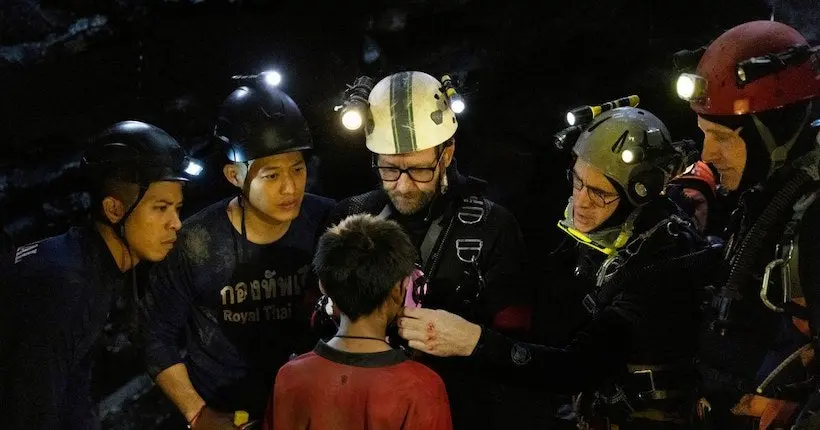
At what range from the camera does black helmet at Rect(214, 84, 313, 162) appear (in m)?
4.10

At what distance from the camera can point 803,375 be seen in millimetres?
3047

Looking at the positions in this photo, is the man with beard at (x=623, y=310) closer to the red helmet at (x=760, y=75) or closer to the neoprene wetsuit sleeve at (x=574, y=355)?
the neoprene wetsuit sleeve at (x=574, y=355)

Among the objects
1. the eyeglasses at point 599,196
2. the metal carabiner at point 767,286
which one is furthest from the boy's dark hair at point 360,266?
the metal carabiner at point 767,286

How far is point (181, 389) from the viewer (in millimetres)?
4051

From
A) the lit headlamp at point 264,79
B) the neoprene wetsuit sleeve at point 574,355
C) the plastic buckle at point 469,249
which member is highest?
the lit headlamp at point 264,79

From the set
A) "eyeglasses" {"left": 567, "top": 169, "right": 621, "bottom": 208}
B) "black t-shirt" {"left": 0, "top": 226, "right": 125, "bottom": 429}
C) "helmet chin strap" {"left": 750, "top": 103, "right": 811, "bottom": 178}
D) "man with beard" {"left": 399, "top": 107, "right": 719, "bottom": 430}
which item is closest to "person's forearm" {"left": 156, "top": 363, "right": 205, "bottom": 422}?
"black t-shirt" {"left": 0, "top": 226, "right": 125, "bottom": 429}

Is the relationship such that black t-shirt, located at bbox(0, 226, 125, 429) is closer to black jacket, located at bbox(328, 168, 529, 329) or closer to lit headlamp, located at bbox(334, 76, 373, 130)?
lit headlamp, located at bbox(334, 76, 373, 130)

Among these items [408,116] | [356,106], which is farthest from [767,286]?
[356,106]

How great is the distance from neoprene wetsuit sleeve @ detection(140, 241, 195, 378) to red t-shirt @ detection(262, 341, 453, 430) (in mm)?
1513

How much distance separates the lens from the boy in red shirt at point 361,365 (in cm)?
279

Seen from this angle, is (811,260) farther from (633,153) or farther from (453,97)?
(453,97)

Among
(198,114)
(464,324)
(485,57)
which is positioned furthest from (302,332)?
(485,57)

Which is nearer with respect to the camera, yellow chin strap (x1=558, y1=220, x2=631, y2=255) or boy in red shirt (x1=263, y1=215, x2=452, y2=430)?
boy in red shirt (x1=263, y1=215, x2=452, y2=430)

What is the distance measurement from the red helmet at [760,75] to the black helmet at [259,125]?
2.44 metres
